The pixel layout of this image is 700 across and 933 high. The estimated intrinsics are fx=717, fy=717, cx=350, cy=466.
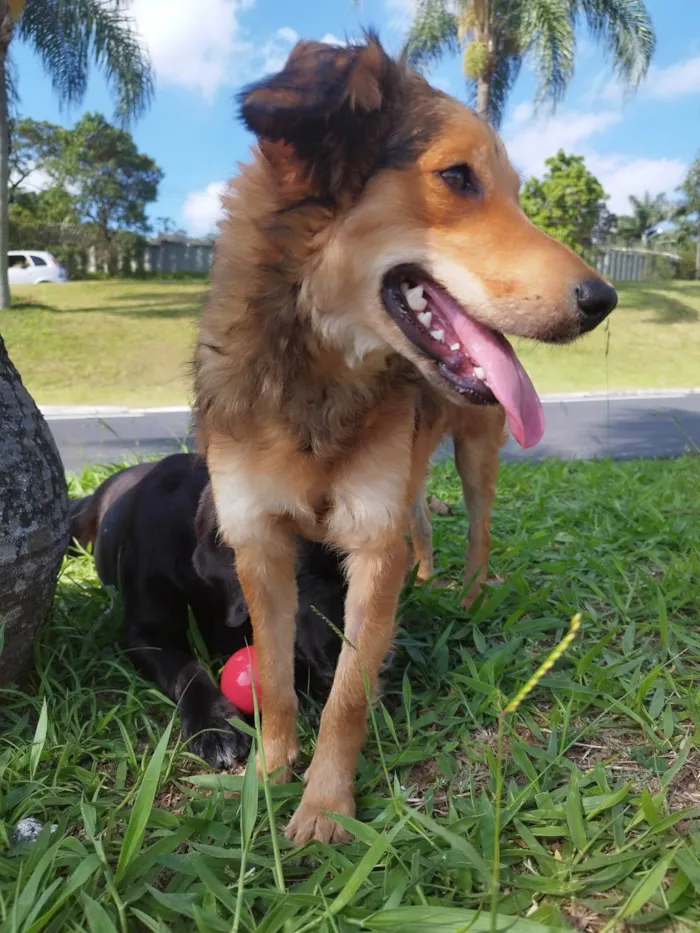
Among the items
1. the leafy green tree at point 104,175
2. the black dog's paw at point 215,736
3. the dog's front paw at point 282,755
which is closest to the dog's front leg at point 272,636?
the dog's front paw at point 282,755

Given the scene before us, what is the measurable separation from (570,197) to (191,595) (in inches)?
1132

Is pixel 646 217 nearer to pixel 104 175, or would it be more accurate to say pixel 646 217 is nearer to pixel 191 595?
pixel 104 175

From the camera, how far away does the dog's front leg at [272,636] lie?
2.10m

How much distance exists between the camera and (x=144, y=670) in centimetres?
255

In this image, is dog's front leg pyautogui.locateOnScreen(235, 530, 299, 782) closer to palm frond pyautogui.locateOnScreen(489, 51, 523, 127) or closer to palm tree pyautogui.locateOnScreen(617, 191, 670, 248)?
palm frond pyautogui.locateOnScreen(489, 51, 523, 127)

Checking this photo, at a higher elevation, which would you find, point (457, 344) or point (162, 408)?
point (457, 344)

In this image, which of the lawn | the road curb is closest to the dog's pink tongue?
the road curb

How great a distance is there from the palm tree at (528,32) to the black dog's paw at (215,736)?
18.1 metres

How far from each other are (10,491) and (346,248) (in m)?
1.25

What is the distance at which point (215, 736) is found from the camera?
220cm

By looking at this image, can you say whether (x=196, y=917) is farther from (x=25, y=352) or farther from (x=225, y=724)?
(x=25, y=352)

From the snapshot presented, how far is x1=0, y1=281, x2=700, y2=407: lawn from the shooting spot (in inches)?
539

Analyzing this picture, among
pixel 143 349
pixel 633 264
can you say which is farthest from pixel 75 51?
pixel 633 264

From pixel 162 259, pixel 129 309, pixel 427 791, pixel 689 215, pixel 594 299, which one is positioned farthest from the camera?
pixel 689 215
